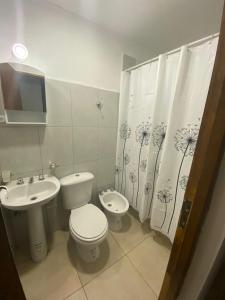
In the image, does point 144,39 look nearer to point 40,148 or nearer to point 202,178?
point 40,148

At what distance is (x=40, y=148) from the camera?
1.39 m

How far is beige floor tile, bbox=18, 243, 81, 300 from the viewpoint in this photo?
1137mm

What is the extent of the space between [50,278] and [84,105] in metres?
1.69

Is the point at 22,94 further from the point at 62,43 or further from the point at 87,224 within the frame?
the point at 87,224

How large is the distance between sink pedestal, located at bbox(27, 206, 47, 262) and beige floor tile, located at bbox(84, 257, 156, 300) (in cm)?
53

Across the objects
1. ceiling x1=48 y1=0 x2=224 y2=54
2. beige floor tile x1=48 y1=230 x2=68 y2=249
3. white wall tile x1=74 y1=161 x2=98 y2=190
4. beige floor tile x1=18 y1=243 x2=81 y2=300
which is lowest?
beige floor tile x1=18 y1=243 x2=81 y2=300

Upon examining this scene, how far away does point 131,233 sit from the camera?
5.73 ft

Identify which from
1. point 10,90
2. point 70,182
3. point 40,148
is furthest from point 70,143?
point 10,90

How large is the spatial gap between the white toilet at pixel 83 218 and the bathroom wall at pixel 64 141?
0.18m

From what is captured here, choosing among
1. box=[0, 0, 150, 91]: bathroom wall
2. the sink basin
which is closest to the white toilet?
the sink basin

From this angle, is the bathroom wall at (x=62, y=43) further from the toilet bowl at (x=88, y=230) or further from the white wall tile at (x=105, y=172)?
the toilet bowl at (x=88, y=230)

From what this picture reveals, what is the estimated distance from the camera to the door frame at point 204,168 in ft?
1.32

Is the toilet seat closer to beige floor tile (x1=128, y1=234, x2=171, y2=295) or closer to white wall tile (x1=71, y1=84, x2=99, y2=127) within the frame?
beige floor tile (x1=128, y1=234, x2=171, y2=295)

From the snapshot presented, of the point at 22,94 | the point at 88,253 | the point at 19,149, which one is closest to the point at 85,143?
the point at 19,149
